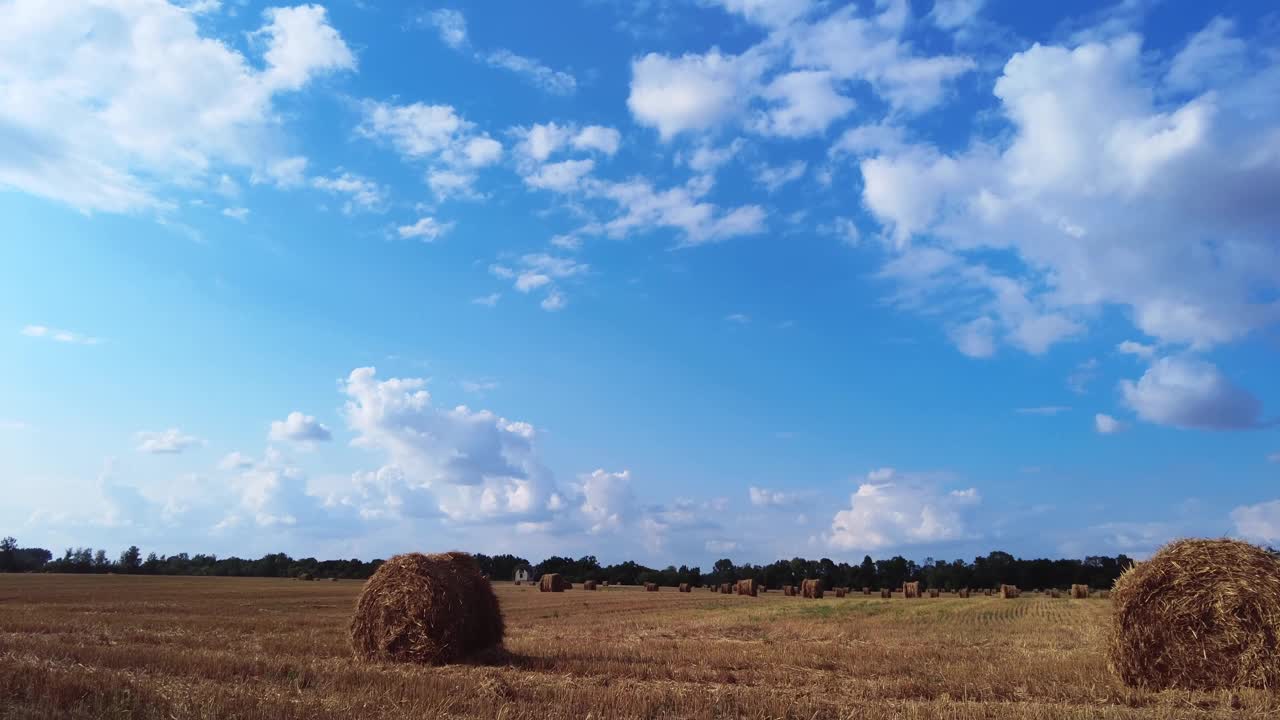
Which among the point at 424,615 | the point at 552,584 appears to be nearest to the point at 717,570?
the point at 552,584

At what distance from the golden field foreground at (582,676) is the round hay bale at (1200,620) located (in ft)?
2.20

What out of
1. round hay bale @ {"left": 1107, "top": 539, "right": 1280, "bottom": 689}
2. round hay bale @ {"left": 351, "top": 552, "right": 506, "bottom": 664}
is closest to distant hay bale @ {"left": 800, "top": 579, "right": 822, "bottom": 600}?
round hay bale @ {"left": 351, "top": 552, "right": 506, "bottom": 664}

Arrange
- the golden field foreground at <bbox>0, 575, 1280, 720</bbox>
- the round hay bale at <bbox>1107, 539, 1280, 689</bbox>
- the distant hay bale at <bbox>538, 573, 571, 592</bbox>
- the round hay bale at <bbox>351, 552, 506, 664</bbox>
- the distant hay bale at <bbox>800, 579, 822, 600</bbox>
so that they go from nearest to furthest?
the golden field foreground at <bbox>0, 575, 1280, 720</bbox>, the round hay bale at <bbox>1107, 539, 1280, 689</bbox>, the round hay bale at <bbox>351, 552, 506, 664</bbox>, the distant hay bale at <bbox>800, 579, 822, 600</bbox>, the distant hay bale at <bbox>538, 573, 571, 592</bbox>

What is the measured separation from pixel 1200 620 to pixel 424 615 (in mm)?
11142

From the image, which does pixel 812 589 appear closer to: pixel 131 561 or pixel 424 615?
pixel 424 615

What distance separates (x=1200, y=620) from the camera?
1103 cm

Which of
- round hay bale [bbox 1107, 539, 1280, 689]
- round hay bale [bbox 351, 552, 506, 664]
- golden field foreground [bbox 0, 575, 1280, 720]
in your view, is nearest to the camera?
golden field foreground [bbox 0, 575, 1280, 720]

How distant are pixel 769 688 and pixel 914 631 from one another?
1108 centimetres

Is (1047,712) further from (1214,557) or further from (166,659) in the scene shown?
(166,659)

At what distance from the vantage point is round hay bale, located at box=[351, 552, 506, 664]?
43.8 ft

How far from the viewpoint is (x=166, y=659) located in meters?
10.6

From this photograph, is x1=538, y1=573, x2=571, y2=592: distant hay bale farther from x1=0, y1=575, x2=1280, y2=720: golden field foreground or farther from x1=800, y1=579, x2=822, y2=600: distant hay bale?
x1=0, y1=575, x2=1280, y2=720: golden field foreground

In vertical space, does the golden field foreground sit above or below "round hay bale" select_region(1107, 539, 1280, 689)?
below

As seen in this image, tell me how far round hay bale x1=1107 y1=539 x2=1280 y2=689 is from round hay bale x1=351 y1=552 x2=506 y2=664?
954cm
